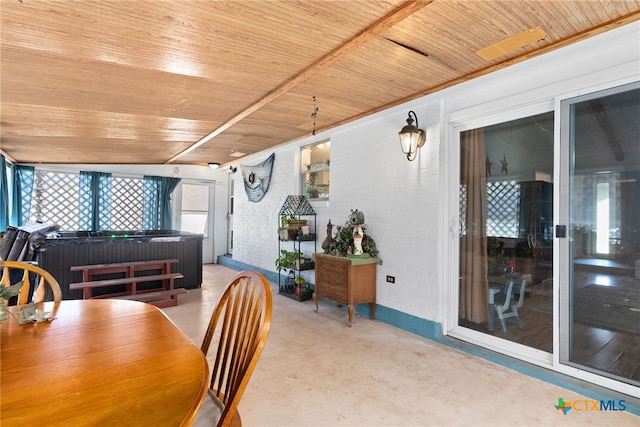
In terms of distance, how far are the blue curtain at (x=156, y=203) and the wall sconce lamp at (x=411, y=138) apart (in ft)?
17.6

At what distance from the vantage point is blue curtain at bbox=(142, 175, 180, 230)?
6711 millimetres

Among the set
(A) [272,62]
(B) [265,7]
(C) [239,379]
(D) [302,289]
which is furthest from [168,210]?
(C) [239,379]

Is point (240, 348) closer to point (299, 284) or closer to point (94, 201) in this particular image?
A: point (299, 284)

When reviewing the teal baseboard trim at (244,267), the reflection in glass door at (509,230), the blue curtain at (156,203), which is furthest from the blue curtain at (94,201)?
the reflection in glass door at (509,230)

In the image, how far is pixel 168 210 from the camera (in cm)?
685

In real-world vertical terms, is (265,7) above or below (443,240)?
above

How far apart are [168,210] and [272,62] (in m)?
5.39

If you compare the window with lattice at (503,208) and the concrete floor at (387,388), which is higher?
the window with lattice at (503,208)

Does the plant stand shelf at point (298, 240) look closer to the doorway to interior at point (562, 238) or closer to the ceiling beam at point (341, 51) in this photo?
the ceiling beam at point (341, 51)

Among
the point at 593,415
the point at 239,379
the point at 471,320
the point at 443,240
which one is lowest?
the point at 593,415

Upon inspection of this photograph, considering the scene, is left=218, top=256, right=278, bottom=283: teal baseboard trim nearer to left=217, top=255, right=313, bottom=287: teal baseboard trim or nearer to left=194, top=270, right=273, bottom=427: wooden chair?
left=217, top=255, right=313, bottom=287: teal baseboard trim

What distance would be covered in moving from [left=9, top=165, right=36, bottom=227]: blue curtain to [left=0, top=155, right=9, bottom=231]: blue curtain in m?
0.27

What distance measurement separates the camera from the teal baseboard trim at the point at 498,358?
2.03m

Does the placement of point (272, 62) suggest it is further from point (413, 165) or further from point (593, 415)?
point (593, 415)
